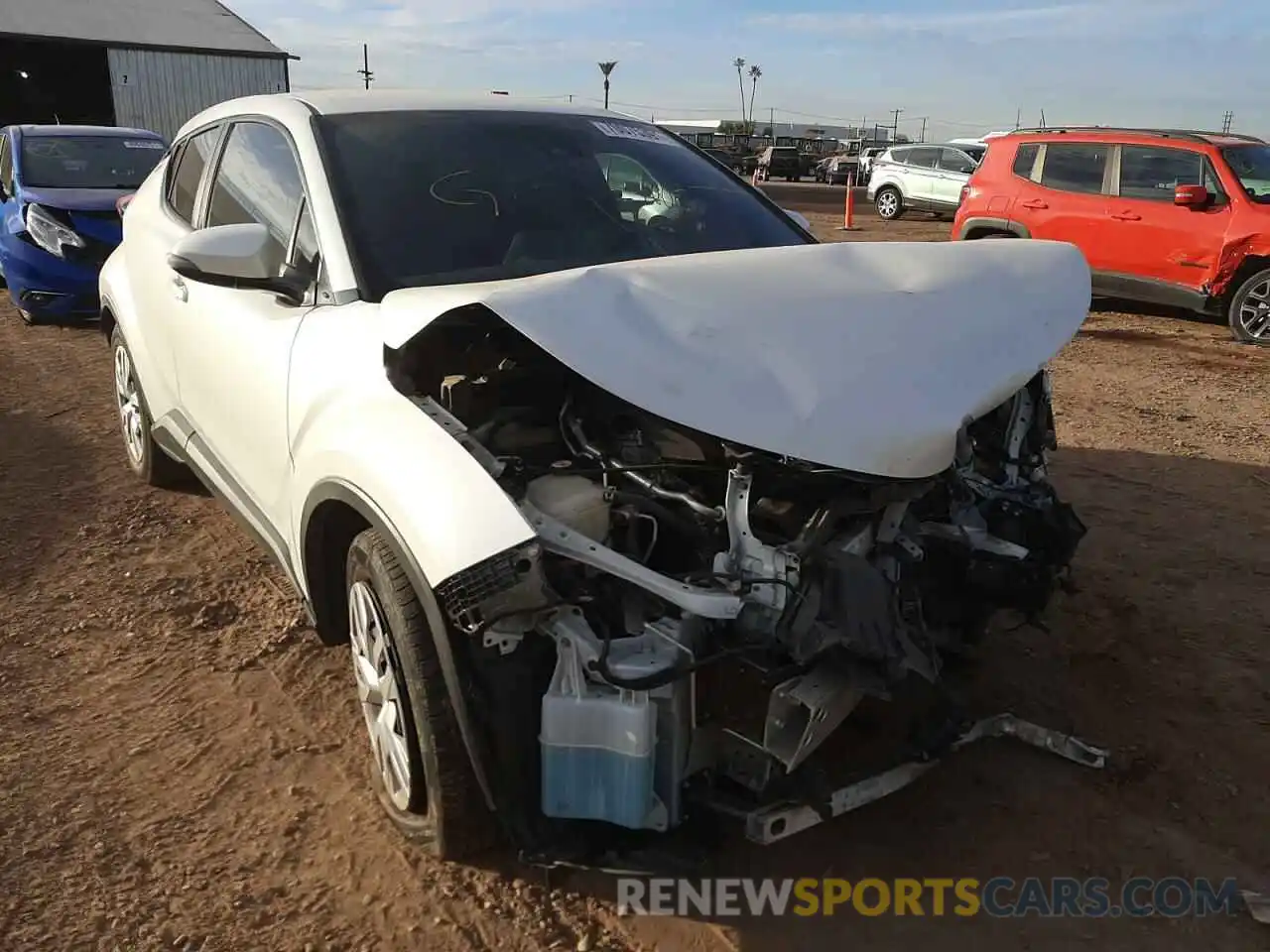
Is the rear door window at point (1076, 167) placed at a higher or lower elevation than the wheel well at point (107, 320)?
higher

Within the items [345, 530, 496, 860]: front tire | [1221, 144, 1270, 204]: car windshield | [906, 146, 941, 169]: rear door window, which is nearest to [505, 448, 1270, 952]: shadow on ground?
[345, 530, 496, 860]: front tire

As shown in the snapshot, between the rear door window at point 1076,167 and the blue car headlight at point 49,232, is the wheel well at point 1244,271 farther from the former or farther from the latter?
the blue car headlight at point 49,232

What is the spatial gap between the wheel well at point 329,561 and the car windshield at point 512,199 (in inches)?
24.4

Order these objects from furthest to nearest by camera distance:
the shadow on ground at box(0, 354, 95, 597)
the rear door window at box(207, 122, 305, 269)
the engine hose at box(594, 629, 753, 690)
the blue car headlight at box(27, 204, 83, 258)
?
the blue car headlight at box(27, 204, 83, 258) → the shadow on ground at box(0, 354, 95, 597) → the rear door window at box(207, 122, 305, 269) → the engine hose at box(594, 629, 753, 690)

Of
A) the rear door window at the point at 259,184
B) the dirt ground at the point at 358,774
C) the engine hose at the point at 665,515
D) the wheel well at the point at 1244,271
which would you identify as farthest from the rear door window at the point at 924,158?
the engine hose at the point at 665,515

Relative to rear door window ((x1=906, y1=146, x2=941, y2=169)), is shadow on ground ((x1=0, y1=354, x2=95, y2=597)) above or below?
below

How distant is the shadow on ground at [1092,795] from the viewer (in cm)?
245

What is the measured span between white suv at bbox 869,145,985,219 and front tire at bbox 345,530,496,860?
63.9 ft

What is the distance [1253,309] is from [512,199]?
26.4 feet

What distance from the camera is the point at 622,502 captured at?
240 cm

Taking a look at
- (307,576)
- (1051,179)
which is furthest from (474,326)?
(1051,179)

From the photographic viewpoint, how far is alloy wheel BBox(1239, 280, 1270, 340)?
28.9 feet

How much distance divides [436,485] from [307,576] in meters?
0.90

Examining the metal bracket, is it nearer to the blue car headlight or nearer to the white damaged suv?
the white damaged suv
